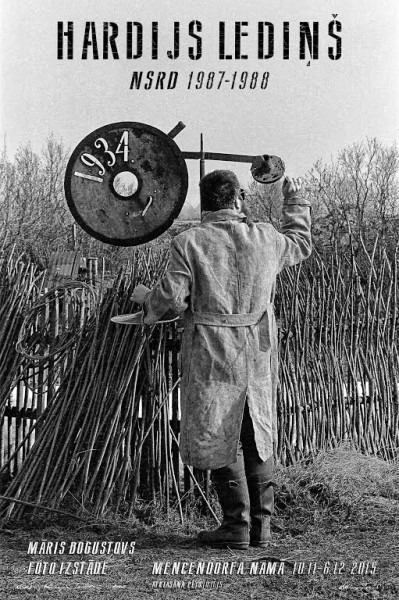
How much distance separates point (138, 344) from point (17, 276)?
84cm

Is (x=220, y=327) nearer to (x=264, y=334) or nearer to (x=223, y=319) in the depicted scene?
(x=223, y=319)

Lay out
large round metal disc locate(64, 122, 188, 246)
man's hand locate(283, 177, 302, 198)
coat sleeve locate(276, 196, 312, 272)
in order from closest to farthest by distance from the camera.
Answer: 1. coat sleeve locate(276, 196, 312, 272)
2. man's hand locate(283, 177, 302, 198)
3. large round metal disc locate(64, 122, 188, 246)

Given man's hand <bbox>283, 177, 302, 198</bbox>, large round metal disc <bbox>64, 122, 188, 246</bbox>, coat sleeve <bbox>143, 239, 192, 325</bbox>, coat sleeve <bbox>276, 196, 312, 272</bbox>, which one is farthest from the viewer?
large round metal disc <bbox>64, 122, 188, 246</bbox>

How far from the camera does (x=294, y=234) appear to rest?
3896 mm

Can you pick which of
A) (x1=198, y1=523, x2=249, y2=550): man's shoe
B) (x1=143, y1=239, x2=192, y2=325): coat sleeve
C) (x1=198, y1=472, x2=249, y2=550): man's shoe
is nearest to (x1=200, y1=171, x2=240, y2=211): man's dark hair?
(x1=143, y1=239, x2=192, y2=325): coat sleeve

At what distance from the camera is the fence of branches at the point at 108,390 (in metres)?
4.02

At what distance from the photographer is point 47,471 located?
405cm

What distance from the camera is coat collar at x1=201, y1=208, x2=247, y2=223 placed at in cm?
367

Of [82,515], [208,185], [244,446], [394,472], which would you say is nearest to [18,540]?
[82,515]

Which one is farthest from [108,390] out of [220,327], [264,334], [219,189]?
[219,189]

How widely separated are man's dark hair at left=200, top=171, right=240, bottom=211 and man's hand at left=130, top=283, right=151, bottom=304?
19.3 inches

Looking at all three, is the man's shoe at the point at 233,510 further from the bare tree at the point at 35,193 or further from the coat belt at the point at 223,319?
the bare tree at the point at 35,193

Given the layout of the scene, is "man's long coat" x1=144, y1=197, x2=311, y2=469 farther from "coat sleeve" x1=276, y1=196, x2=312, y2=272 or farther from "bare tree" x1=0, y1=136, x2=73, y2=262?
"bare tree" x1=0, y1=136, x2=73, y2=262

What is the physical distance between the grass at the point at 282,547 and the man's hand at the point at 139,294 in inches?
43.8
